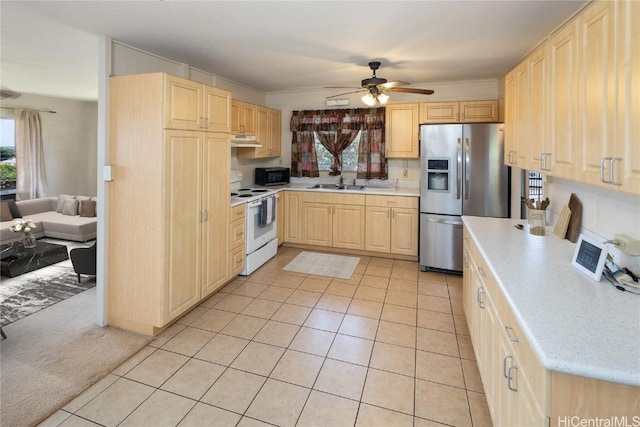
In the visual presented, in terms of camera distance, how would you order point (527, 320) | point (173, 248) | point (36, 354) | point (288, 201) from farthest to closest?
point (288, 201) → point (173, 248) → point (36, 354) → point (527, 320)

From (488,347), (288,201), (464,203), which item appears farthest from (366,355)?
(288,201)

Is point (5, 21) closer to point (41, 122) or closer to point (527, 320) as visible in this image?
point (527, 320)

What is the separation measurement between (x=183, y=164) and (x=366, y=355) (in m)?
2.11

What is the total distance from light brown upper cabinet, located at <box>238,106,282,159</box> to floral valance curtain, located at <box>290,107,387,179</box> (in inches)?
9.4

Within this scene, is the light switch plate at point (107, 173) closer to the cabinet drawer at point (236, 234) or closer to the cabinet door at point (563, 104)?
the cabinet drawer at point (236, 234)

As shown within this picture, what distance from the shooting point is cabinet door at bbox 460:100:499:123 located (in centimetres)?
436

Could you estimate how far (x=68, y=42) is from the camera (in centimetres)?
311

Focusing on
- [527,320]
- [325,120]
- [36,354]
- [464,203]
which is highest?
[325,120]

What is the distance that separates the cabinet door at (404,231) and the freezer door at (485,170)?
0.79m

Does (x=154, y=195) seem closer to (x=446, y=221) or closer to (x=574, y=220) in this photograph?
(x=574, y=220)

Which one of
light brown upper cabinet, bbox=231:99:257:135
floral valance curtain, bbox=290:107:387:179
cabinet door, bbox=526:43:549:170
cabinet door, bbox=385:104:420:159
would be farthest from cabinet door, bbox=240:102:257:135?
cabinet door, bbox=526:43:549:170

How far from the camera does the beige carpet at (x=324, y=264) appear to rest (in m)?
4.24

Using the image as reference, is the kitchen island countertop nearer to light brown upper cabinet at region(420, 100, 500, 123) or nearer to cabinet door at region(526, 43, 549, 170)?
cabinet door at region(526, 43, 549, 170)

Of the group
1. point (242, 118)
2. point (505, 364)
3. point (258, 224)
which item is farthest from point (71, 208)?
point (505, 364)
